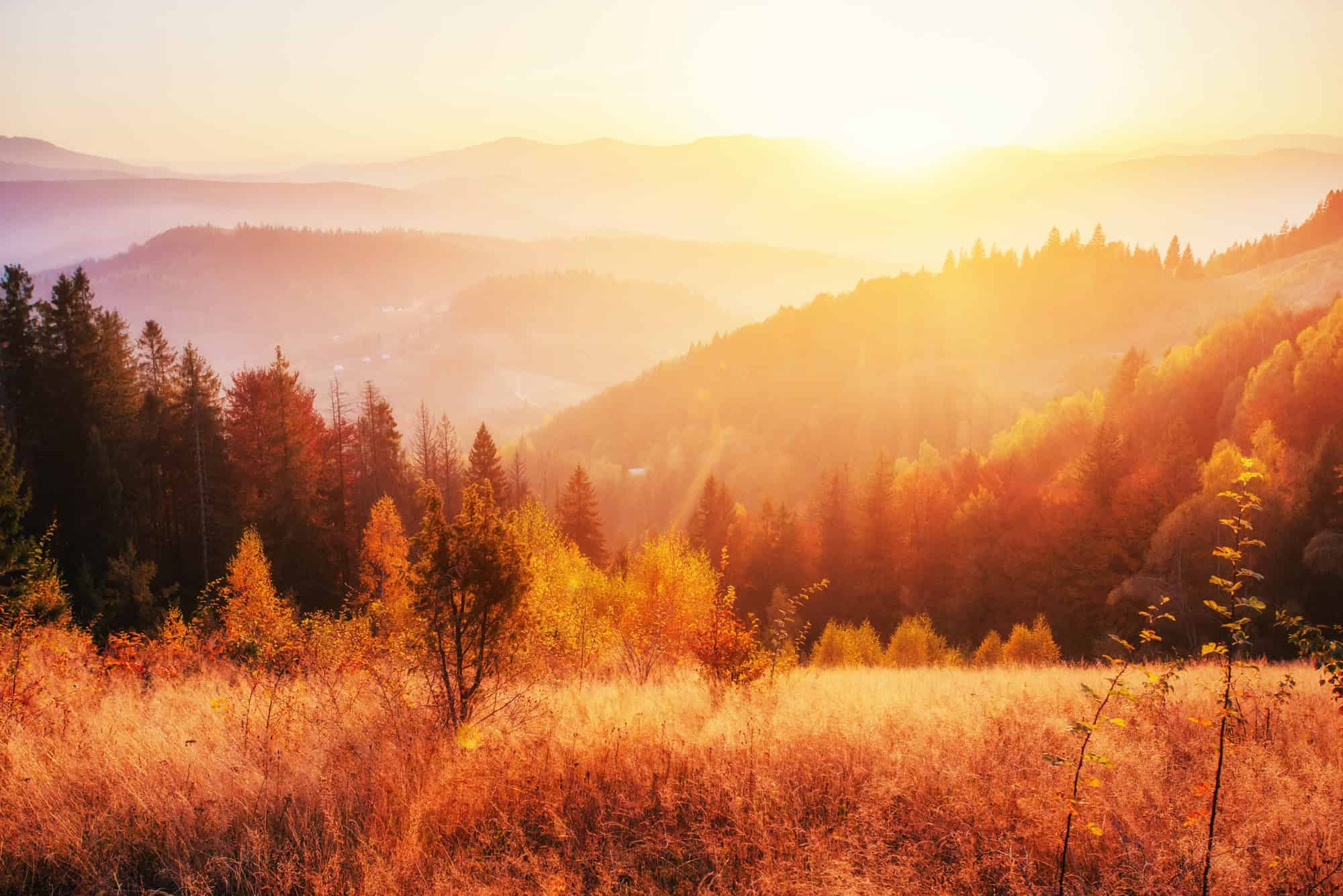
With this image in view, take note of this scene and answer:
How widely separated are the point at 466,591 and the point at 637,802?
9.35ft

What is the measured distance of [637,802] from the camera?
22.2ft

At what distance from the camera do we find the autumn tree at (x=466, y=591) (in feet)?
25.0

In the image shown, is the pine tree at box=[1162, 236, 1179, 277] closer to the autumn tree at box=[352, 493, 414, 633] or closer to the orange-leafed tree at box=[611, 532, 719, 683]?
the orange-leafed tree at box=[611, 532, 719, 683]

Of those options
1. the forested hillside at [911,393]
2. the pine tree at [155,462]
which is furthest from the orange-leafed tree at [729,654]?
the forested hillside at [911,393]

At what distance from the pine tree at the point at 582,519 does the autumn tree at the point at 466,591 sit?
43638mm

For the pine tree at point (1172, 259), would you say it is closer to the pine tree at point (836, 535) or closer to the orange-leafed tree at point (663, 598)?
the pine tree at point (836, 535)

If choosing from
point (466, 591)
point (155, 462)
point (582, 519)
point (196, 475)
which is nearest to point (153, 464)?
point (155, 462)

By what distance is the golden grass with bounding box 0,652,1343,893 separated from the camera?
18.7ft

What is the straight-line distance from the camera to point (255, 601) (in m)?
28.9

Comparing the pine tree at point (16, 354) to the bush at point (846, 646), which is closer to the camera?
the pine tree at point (16, 354)

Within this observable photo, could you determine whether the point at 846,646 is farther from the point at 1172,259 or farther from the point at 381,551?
the point at 1172,259

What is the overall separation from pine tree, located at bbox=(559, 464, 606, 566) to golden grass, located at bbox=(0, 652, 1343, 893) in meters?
43.0

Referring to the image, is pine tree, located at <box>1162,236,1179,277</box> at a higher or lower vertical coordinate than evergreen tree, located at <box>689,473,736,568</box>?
higher

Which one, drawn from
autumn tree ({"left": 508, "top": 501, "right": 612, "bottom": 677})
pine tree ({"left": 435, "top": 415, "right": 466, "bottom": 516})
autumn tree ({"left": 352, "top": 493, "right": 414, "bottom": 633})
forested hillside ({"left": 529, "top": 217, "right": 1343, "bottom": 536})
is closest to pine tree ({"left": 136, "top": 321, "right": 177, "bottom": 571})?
autumn tree ({"left": 352, "top": 493, "right": 414, "bottom": 633})
